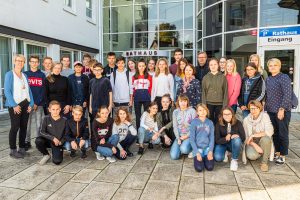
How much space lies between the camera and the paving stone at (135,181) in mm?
3586

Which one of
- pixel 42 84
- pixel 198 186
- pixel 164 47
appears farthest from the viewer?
pixel 164 47

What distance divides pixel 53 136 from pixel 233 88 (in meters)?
3.41

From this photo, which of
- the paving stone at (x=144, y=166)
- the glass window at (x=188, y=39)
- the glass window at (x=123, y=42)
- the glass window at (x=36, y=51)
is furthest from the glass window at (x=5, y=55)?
the glass window at (x=188, y=39)

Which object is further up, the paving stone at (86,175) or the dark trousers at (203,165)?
the dark trousers at (203,165)

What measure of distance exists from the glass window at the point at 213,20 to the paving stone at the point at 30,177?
10.3 m

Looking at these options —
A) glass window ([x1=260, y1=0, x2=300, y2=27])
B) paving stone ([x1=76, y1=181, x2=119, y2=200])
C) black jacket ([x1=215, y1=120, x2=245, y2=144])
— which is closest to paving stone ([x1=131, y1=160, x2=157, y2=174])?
paving stone ([x1=76, y1=181, x2=119, y2=200])

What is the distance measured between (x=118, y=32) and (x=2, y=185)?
14.2 m

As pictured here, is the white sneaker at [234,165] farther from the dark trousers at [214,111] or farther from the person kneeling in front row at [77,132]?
the person kneeling in front row at [77,132]

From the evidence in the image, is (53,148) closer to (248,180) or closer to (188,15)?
(248,180)

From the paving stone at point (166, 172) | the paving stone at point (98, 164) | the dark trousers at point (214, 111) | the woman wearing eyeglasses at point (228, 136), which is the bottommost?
the paving stone at point (166, 172)

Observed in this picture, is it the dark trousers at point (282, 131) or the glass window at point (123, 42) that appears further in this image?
the glass window at point (123, 42)

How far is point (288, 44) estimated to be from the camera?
9758 millimetres

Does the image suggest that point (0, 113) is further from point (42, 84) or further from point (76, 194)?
point (76, 194)

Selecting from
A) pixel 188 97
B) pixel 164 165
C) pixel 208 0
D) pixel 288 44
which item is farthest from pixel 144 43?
pixel 164 165
